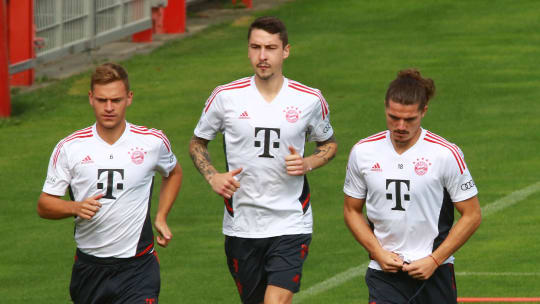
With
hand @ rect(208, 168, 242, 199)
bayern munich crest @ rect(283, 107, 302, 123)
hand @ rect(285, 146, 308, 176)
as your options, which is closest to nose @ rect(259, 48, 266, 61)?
bayern munich crest @ rect(283, 107, 302, 123)

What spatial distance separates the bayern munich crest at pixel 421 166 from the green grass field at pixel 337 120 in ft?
12.9

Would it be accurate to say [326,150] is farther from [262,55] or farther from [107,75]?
[107,75]

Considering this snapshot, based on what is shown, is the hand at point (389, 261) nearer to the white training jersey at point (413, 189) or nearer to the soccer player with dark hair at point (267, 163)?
the white training jersey at point (413, 189)

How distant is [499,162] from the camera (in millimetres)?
16406

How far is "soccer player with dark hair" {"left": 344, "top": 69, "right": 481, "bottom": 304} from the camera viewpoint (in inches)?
292

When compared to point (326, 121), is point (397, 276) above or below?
below

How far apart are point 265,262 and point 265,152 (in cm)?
80

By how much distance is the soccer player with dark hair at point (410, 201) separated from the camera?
7.41 m

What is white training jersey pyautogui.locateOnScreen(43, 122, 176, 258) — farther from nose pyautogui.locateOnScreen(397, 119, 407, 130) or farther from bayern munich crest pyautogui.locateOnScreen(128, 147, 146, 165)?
nose pyautogui.locateOnScreen(397, 119, 407, 130)

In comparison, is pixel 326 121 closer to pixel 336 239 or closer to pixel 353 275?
pixel 353 275

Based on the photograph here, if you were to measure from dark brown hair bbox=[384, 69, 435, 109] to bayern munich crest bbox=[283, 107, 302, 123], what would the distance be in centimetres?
125

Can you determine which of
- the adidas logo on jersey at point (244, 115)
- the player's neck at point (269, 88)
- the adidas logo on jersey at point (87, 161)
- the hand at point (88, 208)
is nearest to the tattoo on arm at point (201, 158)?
the adidas logo on jersey at point (244, 115)

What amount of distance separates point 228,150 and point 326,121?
757 millimetres

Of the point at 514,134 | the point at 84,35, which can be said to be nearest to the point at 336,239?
the point at 514,134
